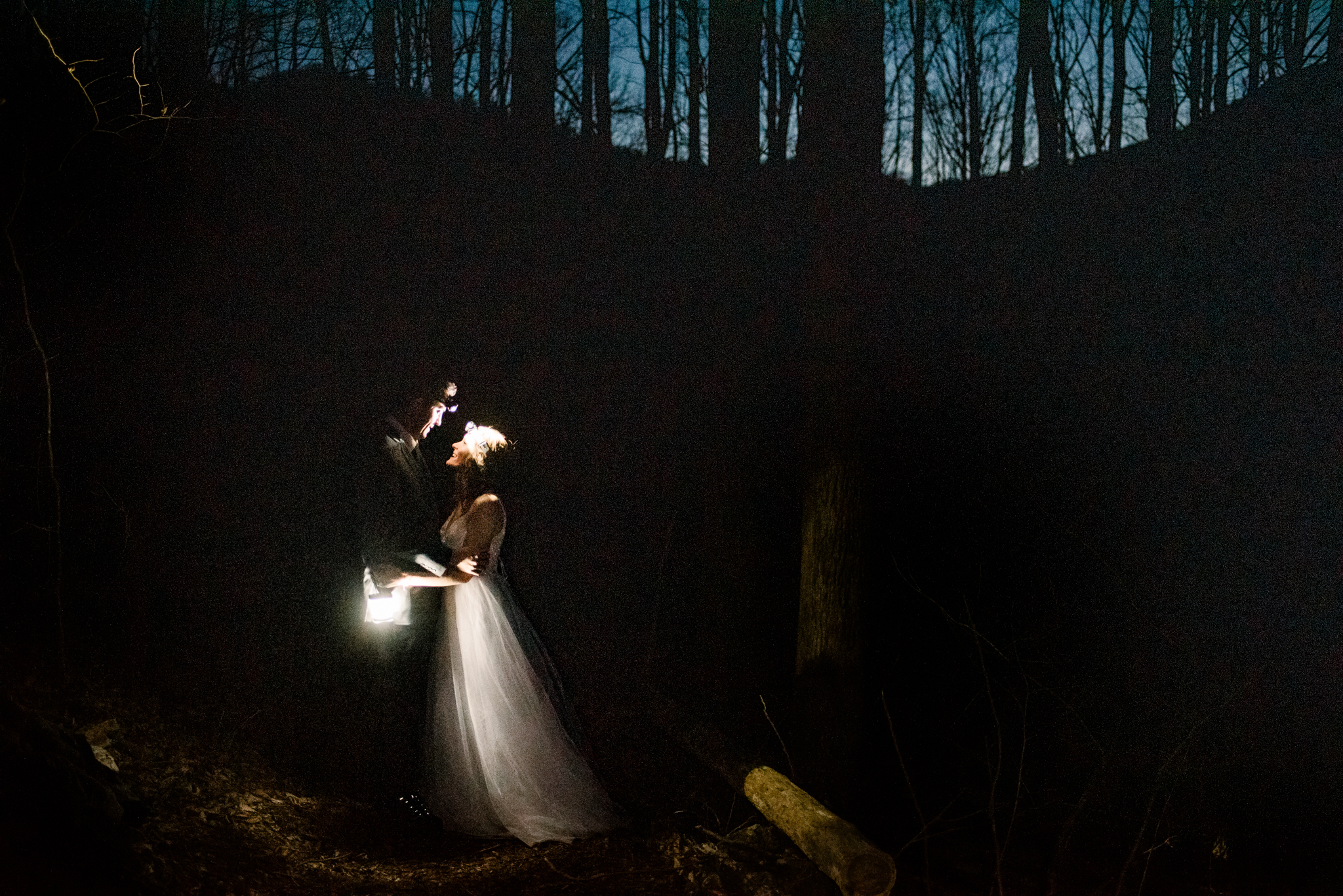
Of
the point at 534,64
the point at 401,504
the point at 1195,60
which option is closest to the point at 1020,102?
the point at 1195,60

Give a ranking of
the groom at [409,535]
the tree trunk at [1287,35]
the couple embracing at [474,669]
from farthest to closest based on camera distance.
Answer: the tree trunk at [1287,35] < the couple embracing at [474,669] < the groom at [409,535]

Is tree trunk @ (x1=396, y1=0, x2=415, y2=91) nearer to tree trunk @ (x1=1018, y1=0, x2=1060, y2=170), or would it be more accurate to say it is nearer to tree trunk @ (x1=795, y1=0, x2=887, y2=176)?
tree trunk @ (x1=795, y1=0, x2=887, y2=176)

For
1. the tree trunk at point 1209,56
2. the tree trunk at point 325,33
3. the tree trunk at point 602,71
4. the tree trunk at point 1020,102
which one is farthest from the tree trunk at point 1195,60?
the tree trunk at point 325,33

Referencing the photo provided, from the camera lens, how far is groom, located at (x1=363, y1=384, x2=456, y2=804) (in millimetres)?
4414

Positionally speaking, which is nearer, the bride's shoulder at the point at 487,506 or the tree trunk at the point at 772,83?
the bride's shoulder at the point at 487,506

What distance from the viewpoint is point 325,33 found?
28.7 feet

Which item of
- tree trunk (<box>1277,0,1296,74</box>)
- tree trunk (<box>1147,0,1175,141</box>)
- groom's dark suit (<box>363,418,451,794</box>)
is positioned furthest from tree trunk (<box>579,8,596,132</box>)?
tree trunk (<box>1277,0,1296,74</box>)

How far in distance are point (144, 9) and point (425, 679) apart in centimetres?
679

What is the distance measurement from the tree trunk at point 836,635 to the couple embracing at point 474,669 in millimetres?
1346

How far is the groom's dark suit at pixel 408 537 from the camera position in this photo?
4.49 meters

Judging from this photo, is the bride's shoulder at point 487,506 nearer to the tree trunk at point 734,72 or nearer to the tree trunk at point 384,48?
the tree trunk at point 384,48

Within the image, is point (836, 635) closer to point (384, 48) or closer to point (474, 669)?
point (474, 669)

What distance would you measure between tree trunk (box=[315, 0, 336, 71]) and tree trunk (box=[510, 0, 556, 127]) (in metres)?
1.95

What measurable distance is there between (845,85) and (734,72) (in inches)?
184
